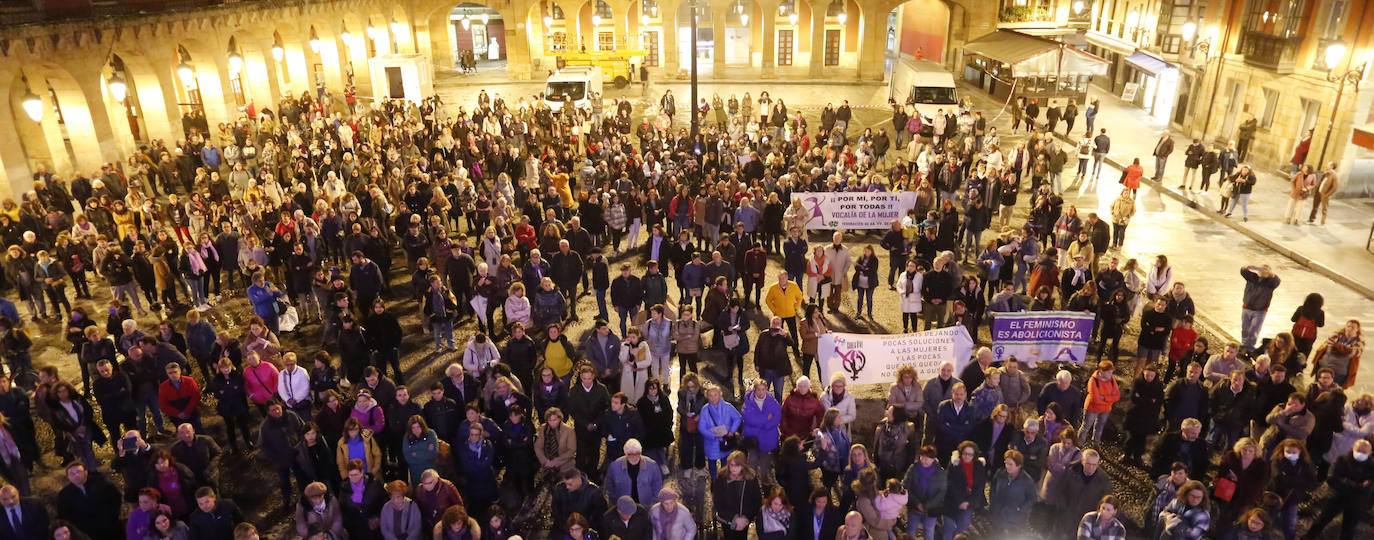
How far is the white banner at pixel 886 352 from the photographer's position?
1086 centimetres

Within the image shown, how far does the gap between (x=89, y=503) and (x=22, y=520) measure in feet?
1.62

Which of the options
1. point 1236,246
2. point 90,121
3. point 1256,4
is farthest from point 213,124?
point 1256,4

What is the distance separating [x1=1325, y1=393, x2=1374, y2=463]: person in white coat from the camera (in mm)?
8789

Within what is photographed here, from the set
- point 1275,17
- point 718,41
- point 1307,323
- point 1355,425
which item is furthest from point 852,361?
point 718,41

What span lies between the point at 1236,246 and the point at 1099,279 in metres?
8.28

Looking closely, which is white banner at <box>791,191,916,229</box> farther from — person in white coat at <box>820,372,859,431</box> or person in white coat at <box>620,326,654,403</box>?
person in white coat at <box>820,372,859,431</box>

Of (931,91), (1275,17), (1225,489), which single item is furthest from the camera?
(931,91)

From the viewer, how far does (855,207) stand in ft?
57.9

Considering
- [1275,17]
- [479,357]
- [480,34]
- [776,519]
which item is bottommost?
[776,519]

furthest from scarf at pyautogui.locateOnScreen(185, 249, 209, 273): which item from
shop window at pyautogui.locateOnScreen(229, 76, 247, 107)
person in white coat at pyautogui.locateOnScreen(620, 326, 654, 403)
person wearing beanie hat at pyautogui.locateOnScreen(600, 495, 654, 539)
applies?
shop window at pyautogui.locateOnScreen(229, 76, 247, 107)

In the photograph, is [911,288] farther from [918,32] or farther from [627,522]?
[918,32]

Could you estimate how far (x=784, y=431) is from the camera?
363 inches

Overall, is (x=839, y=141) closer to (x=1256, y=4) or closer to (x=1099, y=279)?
(x=1099, y=279)

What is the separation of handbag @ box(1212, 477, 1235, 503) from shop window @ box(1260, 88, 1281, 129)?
67.9 ft
